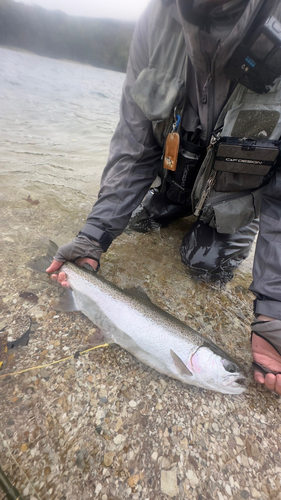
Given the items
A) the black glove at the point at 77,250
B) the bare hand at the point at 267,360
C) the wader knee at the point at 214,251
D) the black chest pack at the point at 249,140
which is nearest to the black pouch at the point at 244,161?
the black chest pack at the point at 249,140

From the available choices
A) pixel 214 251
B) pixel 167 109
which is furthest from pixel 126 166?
pixel 214 251

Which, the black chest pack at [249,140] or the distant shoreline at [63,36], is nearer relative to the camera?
the black chest pack at [249,140]

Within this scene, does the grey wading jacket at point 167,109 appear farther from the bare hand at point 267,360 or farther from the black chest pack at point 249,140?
the bare hand at point 267,360

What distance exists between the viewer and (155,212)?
11.0 ft

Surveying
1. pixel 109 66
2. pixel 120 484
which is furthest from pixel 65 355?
pixel 109 66

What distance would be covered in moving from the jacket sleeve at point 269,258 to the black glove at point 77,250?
1360 millimetres

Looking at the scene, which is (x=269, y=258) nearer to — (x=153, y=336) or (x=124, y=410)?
(x=153, y=336)

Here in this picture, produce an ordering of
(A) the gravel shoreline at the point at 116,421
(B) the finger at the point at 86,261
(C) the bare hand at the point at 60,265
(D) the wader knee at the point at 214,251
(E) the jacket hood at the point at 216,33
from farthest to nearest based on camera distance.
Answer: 1. (D) the wader knee at the point at 214,251
2. (B) the finger at the point at 86,261
3. (C) the bare hand at the point at 60,265
4. (E) the jacket hood at the point at 216,33
5. (A) the gravel shoreline at the point at 116,421

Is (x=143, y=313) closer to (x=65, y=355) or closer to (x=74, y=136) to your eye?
(x=65, y=355)

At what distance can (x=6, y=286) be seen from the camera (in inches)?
85.9

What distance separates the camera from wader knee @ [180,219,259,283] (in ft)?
8.97

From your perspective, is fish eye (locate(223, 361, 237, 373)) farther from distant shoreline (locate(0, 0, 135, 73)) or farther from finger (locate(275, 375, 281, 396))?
distant shoreline (locate(0, 0, 135, 73))

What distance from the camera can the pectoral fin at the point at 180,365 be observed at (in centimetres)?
173

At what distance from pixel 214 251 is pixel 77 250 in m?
1.47
